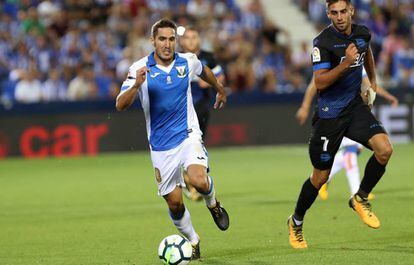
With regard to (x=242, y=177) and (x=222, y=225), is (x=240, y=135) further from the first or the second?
(x=222, y=225)

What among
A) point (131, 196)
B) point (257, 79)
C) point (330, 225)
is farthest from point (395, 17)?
point (330, 225)

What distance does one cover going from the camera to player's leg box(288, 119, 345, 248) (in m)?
9.26

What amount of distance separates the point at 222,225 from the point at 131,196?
5874 mm

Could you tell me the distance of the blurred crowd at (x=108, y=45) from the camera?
867 inches

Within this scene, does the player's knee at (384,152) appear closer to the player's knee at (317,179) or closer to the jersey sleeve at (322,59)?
the player's knee at (317,179)

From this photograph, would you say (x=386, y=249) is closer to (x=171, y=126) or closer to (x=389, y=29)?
(x=171, y=126)

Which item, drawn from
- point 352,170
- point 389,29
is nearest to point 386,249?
point 352,170

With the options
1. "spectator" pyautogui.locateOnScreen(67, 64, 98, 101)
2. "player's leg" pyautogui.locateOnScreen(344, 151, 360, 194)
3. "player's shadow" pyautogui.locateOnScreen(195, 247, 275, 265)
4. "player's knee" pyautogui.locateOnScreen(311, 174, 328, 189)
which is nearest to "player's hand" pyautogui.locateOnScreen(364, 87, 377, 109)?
"player's knee" pyautogui.locateOnScreen(311, 174, 328, 189)

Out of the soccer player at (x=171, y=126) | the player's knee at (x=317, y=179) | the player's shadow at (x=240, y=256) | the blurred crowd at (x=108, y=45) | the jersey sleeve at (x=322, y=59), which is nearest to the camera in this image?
the player's shadow at (x=240, y=256)

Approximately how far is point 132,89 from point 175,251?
4.54 ft

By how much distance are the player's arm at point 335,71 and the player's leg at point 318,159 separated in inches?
16.9

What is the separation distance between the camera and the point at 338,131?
30.6ft

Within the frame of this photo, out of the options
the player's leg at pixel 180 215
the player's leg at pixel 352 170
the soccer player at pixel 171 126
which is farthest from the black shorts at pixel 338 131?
the player's leg at pixel 352 170

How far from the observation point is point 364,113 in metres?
9.37
